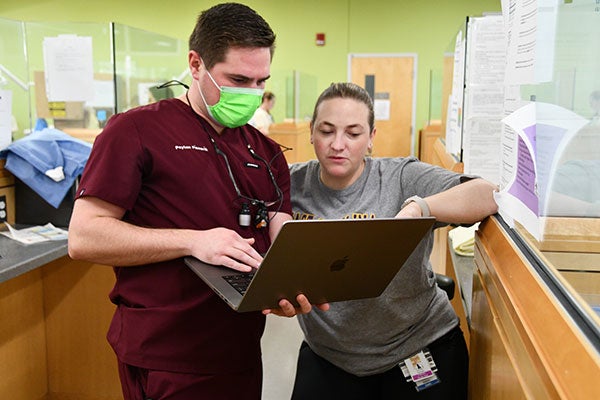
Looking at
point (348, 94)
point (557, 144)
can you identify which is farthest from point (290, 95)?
point (557, 144)

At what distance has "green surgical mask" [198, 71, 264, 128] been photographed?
1476 mm

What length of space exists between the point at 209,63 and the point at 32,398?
196cm

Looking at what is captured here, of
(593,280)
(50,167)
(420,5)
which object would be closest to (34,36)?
(50,167)

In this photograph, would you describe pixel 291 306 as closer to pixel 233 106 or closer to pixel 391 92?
pixel 233 106

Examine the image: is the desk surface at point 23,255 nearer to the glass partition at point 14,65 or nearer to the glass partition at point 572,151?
the glass partition at point 14,65

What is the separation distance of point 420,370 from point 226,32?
3.18ft

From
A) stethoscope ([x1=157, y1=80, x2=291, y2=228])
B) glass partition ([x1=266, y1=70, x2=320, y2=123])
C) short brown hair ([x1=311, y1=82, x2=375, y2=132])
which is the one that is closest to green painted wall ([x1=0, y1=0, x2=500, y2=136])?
glass partition ([x1=266, y1=70, x2=320, y2=123])

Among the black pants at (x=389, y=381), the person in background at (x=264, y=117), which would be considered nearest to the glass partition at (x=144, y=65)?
the person in background at (x=264, y=117)

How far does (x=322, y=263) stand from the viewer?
1.13m

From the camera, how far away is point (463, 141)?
2.50m

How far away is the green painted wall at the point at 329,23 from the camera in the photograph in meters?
9.02

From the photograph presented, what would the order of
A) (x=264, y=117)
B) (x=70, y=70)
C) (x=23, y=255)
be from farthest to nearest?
(x=264, y=117) < (x=70, y=70) < (x=23, y=255)

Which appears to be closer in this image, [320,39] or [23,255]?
[23,255]

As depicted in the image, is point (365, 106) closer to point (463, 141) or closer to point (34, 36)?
point (463, 141)
